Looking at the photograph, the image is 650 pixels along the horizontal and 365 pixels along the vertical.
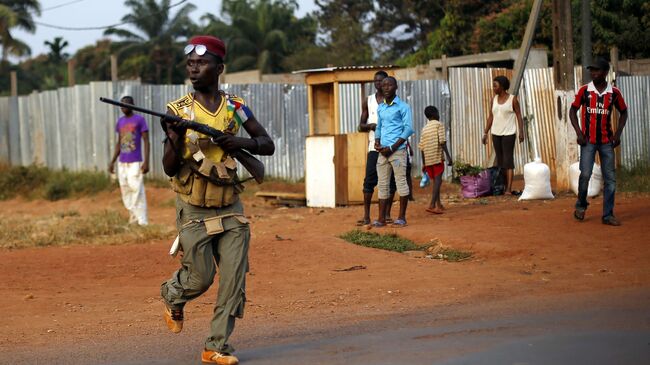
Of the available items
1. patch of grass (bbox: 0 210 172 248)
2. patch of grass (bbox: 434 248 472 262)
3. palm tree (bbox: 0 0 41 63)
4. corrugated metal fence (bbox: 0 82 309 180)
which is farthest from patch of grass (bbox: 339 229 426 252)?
palm tree (bbox: 0 0 41 63)

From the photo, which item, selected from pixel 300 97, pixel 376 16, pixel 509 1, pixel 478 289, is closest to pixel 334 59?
pixel 376 16

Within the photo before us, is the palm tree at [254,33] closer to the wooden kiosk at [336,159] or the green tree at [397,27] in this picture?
the green tree at [397,27]

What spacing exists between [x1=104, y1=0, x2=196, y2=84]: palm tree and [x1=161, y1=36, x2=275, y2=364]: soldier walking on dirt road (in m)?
51.4

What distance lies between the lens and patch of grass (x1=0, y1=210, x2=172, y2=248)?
41.5 feet

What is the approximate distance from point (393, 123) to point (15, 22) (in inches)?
1258

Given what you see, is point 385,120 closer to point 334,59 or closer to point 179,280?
point 179,280

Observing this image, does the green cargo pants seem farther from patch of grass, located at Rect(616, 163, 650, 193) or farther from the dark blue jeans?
patch of grass, located at Rect(616, 163, 650, 193)

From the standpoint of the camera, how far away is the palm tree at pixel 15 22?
40191mm

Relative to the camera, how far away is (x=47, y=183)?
74.4 feet

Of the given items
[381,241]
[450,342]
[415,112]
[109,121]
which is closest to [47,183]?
[109,121]

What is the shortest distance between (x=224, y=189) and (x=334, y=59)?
4130 cm

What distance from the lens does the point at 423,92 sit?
20.2 metres

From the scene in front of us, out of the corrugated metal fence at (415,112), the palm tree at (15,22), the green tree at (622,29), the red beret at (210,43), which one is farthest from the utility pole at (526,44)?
the palm tree at (15,22)

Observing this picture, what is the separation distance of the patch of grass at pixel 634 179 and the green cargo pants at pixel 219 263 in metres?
10.7
